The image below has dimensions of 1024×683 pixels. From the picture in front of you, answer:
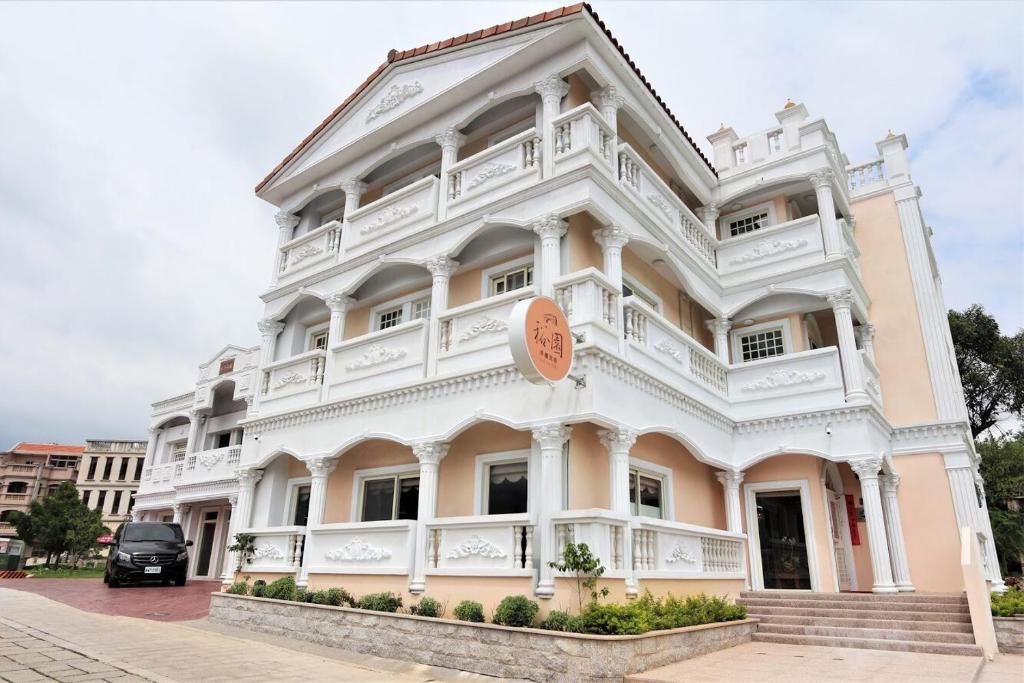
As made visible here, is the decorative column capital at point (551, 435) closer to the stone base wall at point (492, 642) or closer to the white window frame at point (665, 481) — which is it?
the stone base wall at point (492, 642)

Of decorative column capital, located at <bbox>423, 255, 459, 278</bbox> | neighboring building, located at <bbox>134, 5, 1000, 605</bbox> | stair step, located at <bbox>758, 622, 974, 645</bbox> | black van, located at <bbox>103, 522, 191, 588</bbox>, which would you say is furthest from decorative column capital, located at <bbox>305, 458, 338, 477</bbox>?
black van, located at <bbox>103, 522, 191, 588</bbox>

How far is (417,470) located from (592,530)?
4.67 metres

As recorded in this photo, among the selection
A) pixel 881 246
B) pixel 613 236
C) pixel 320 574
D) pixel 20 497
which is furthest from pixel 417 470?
pixel 20 497

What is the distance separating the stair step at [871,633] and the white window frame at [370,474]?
6621mm

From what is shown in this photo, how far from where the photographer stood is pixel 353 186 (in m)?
15.0

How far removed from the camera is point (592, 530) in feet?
26.7

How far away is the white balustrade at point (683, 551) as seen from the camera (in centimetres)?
899

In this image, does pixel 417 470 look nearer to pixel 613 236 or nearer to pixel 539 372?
pixel 539 372

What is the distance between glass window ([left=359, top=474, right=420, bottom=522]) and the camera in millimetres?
11898

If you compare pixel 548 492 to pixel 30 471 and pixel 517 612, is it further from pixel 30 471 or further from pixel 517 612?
pixel 30 471

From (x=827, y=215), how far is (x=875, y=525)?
261 inches

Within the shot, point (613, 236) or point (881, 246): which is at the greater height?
point (881, 246)

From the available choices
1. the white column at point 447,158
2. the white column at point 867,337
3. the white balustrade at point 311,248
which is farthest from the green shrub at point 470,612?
the white column at point 867,337

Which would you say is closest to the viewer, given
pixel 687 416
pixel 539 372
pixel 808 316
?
pixel 539 372
